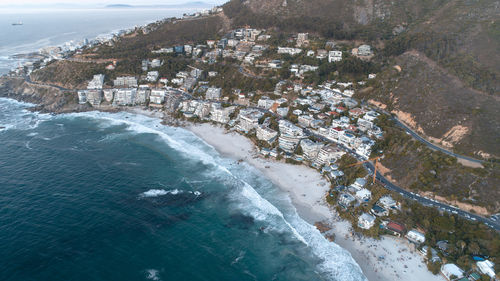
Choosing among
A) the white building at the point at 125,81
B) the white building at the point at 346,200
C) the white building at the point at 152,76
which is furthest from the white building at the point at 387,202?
the white building at the point at 125,81

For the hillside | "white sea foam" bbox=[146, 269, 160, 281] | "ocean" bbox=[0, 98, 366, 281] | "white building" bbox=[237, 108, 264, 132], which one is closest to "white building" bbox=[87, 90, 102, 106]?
"ocean" bbox=[0, 98, 366, 281]

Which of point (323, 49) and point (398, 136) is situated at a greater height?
point (323, 49)

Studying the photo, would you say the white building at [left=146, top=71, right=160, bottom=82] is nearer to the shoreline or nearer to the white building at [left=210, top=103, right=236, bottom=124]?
the white building at [left=210, top=103, right=236, bottom=124]

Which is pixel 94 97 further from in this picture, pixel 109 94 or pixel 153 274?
pixel 153 274

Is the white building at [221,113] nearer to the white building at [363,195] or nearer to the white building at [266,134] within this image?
the white building at [266,134]

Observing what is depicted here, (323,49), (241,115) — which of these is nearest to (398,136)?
(241,115)

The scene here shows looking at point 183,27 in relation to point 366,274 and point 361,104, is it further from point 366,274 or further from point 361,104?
point 366,274

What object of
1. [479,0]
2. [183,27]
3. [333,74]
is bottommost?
[333,74]
